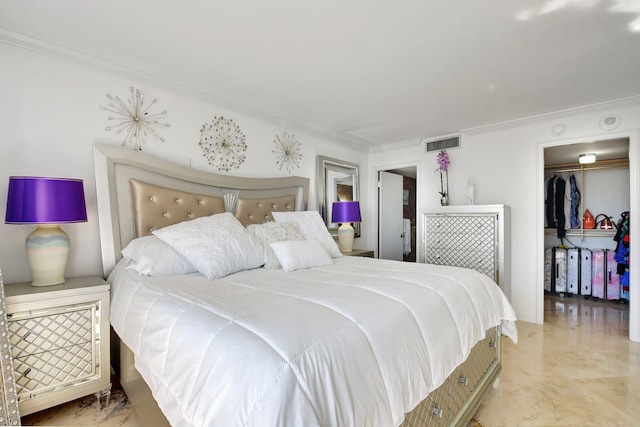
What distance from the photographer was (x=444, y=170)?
13.6ft

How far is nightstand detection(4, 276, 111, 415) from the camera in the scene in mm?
1600

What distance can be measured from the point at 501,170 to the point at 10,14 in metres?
4.56

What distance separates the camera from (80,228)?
84.6 inches

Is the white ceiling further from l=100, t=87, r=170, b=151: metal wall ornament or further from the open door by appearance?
the open door

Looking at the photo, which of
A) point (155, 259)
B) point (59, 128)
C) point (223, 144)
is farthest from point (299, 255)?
point (59, 128)

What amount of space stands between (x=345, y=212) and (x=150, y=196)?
87.3 inches

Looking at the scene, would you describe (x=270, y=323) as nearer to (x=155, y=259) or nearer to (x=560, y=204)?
(x=155, y=259)

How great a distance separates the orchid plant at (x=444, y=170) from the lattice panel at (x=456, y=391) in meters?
2.37

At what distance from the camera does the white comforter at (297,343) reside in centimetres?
79

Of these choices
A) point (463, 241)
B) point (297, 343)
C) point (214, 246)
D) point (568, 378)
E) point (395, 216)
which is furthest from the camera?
point (395, 216)

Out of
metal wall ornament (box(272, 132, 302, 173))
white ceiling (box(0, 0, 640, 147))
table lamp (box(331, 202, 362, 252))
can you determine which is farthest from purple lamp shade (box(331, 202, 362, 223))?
white ceiling (box(0, 0, 640, 147))

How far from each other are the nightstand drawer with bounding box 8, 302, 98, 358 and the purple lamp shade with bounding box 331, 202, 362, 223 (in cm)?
262

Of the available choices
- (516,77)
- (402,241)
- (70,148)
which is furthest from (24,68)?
(402,241)

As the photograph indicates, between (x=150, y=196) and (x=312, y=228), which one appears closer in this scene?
(x=150, y=196)
